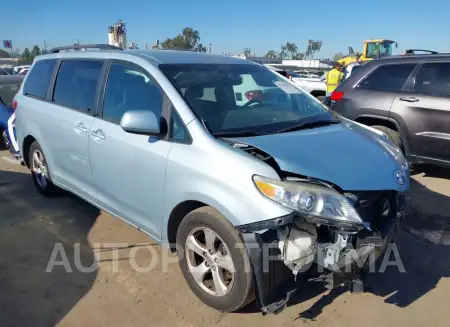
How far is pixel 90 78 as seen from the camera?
393 cm

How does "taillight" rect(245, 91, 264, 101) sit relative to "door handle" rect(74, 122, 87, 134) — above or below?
above

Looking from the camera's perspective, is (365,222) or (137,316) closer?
(365,222)

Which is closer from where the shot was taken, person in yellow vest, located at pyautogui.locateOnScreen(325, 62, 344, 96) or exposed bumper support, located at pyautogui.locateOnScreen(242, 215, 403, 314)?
exposed bumper support, located at pyautogui.locateOnScreen(242, 215, 403, 314)

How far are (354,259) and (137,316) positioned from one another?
1.52m

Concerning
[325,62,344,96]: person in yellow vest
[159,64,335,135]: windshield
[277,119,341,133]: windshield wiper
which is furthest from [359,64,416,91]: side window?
[325,62,344,96]: person in yellow vest

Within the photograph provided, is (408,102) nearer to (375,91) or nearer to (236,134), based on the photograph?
(375,91)

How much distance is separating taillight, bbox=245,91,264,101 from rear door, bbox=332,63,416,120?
311 cm

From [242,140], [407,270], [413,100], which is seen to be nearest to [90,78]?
[242,140]

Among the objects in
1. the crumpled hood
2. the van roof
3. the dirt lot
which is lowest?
the dirt lot

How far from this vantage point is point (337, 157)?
2713mm

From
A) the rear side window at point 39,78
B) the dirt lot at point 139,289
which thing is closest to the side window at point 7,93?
the rear side window at point 39,78

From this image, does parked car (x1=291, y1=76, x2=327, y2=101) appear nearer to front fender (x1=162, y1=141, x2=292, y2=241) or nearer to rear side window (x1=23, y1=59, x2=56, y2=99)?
rear side window (x1=23, y1=59, x2=56, y2=99)

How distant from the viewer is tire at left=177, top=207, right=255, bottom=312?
252cm

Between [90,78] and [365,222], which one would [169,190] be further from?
[90,78]
